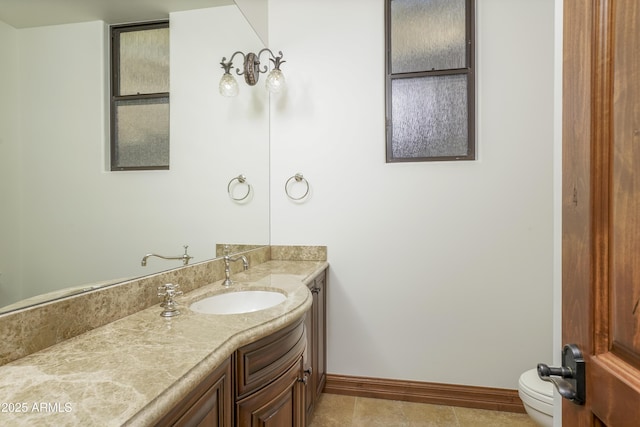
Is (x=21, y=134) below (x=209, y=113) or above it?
below

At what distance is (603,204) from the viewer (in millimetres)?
536

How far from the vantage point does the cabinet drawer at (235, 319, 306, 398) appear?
976mm

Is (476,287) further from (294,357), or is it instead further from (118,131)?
(118,131)

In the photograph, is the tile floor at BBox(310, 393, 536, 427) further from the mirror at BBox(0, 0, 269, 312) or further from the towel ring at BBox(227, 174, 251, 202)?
the towel ring at BBox(227, 174, 251, 202)

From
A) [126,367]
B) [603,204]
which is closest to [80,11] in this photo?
[126,367]

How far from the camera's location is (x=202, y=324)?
103cm

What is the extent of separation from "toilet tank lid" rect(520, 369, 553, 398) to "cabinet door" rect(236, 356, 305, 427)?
1086mm

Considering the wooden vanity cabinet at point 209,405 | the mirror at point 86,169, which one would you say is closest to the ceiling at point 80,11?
the mirror at point 86,169

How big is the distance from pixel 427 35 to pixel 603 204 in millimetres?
1974

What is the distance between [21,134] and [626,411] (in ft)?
4.59

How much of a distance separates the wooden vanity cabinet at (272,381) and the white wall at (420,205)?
94 cm

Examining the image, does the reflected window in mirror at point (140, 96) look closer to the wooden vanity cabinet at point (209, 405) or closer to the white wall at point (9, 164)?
the white wall at point (9, 164)

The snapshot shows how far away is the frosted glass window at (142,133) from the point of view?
3.83 ft

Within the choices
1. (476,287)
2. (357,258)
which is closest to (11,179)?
(357,258)
